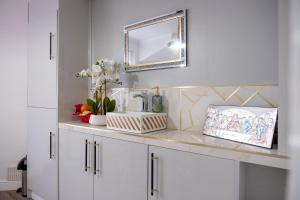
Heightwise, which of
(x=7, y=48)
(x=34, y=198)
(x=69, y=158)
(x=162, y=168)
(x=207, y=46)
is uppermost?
(x=7, y=48)

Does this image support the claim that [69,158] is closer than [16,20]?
Yes

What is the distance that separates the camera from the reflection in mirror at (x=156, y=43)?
1.74 m

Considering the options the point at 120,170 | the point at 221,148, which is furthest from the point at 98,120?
the point at 221,148

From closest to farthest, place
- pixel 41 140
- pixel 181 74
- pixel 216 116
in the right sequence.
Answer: pixel 216 116
pixel 181 74
pixel 41 140

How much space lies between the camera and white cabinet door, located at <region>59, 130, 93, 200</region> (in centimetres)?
183

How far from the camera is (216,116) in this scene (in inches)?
56.8

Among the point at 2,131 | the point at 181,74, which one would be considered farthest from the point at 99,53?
the point at 2,131

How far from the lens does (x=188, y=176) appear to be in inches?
48.1

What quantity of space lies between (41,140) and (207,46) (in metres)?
1.94

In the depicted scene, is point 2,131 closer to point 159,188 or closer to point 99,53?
point 99,53

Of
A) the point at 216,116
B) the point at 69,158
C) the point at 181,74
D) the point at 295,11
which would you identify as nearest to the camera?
the point at 295,11

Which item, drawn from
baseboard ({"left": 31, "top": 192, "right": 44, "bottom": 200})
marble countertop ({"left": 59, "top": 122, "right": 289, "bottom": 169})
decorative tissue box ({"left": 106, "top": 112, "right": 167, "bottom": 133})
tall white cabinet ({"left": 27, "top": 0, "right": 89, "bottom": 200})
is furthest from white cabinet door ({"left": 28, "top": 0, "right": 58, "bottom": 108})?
marble countertop ({"left": 59, "top": 122, "right": 289, "bottom": 169})

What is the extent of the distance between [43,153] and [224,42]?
81.5 inches

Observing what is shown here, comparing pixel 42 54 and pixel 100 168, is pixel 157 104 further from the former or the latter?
pixel 42 54
